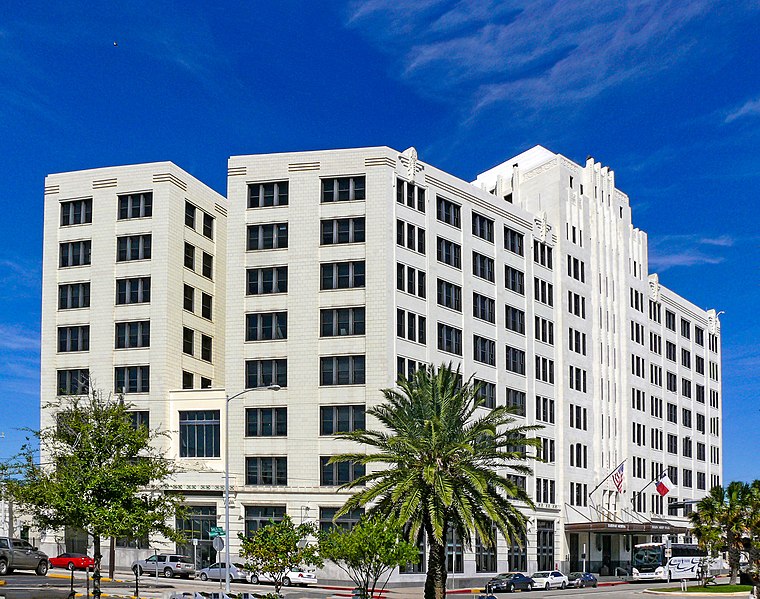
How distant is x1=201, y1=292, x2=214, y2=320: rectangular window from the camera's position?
306ft

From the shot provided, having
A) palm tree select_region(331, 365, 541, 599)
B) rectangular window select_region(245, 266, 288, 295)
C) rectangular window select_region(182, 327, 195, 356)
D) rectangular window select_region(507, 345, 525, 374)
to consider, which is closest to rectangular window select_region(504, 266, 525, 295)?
rectangular window select_region(507, 345, 525, 374)

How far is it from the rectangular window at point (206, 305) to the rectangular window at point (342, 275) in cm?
1280

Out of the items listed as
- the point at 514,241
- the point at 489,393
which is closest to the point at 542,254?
the point at 514,241

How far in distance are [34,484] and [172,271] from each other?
3905cm

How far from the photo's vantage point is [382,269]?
84062 millimetres

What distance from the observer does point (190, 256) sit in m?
91.8

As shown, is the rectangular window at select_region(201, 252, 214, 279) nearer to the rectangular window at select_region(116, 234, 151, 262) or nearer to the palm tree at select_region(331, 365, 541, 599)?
the rectangular window at select_region(116, 234, 151, 262)

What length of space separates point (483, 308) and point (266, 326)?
19036mm

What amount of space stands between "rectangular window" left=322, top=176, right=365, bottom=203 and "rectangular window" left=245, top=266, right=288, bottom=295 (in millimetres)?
6455

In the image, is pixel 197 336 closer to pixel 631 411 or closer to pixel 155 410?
pixel 155 410

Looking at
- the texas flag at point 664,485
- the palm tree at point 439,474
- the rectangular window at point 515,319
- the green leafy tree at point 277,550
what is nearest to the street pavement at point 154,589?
the palm tree at point 439,474

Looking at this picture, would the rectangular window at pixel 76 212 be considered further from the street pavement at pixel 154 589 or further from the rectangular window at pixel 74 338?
the street pavement at pixel 154 589

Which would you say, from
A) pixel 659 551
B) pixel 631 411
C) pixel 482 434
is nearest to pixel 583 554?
pixel 659 551

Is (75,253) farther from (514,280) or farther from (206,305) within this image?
(514,280)
